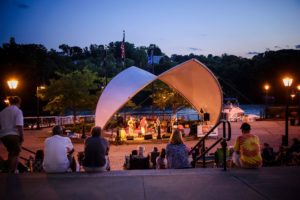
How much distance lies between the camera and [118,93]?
868 inches

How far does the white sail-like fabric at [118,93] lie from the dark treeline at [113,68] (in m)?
7.53

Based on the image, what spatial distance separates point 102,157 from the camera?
21.7 feet

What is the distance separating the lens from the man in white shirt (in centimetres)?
652

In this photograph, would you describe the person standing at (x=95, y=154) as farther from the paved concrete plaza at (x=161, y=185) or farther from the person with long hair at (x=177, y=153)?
the person with long hair at (x=177, y=153)

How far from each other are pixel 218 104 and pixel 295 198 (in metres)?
19.5

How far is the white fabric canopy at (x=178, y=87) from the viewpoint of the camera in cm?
2177

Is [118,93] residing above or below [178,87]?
below

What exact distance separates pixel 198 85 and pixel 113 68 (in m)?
45.1

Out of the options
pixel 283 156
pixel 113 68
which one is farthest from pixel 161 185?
pixel 113 68

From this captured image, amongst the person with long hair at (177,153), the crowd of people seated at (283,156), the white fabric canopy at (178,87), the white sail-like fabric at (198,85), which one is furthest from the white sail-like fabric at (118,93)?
the person with long hair at (177,153)

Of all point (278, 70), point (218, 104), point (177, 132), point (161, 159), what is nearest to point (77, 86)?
point (218, 104)

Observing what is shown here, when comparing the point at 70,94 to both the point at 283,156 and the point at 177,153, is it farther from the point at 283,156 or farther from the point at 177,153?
the point at 177,153

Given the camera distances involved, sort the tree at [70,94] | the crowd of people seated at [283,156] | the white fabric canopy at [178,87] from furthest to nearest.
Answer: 1. the tree at [70,94]
2. the white fabric canopy at [178,87]
3. the crowd of people seated at [283,156]

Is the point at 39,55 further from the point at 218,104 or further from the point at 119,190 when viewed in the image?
the point at 119,190
